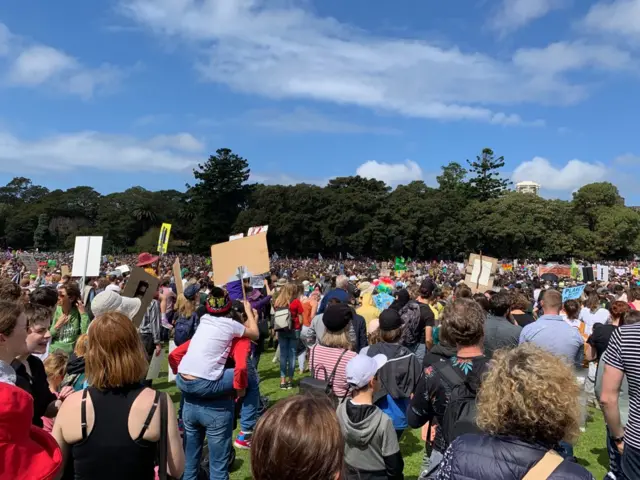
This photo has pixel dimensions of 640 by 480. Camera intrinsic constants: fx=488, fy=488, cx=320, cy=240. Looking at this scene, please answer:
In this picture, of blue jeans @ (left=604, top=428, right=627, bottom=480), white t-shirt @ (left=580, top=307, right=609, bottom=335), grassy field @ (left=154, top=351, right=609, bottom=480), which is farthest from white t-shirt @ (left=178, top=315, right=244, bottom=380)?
white t-shirt @ (left=580, top=307, right=609, bottom=335)

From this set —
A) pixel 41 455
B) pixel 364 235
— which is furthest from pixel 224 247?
pixel 364 235

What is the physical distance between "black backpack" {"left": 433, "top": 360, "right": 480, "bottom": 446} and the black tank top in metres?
1.54

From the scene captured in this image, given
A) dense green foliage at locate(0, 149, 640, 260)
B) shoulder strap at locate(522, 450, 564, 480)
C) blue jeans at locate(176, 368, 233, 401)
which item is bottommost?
blue jeans at locate(176, 368, 233, 401)

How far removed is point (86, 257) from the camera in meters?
8.33

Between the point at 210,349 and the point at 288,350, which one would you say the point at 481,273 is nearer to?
the point at 288,350

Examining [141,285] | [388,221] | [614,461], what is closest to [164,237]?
[141,285]

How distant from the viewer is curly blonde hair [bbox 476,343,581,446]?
6.05 ft

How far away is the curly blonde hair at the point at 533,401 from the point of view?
1845mm

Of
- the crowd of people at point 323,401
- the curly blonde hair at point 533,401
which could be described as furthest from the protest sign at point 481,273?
the curly blonde hair at point 533,401

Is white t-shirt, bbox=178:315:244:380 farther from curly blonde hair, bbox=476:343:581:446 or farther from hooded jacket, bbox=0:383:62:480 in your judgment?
curly blonde hair, bbox=476:343:581:446

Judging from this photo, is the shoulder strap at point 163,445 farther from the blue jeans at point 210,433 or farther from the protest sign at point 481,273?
the protest sign at point 481,273

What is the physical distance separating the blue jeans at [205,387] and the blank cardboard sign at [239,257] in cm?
230

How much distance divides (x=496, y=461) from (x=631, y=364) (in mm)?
1599

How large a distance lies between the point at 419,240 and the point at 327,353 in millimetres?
63183
